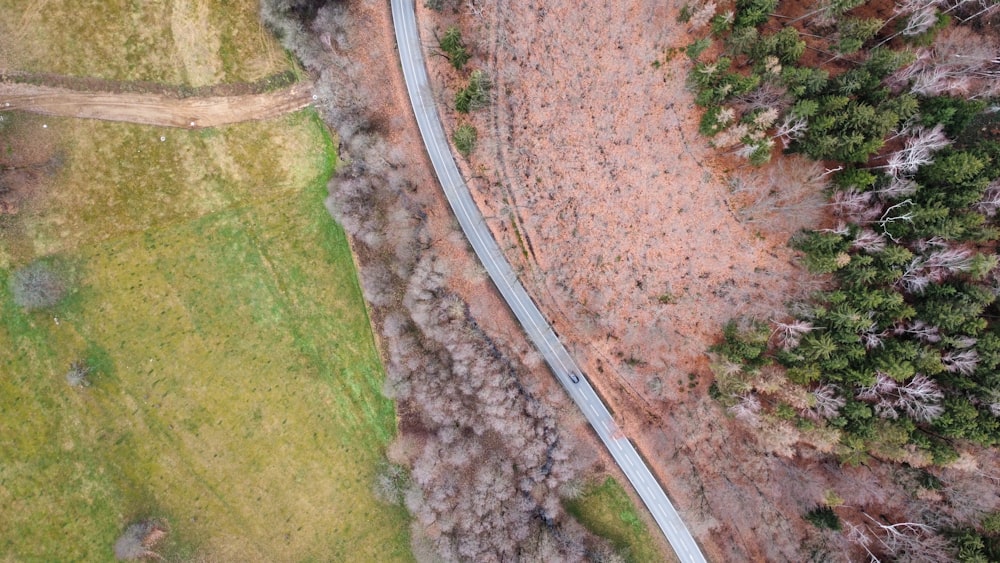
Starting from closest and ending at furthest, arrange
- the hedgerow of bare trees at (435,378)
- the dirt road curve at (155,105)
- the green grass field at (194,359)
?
1. the hedgerow of bare trees at (435,378)
2. the green grass field at (194,359)
3. the dirt road curve at (155,105)

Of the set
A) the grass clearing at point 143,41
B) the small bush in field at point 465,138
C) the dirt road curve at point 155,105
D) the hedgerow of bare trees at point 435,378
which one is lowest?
the hedgerow of bare trees at point 435,378

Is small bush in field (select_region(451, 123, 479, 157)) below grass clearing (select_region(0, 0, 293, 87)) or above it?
below

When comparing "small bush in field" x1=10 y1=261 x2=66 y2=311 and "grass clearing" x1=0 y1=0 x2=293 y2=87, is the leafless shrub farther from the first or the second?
"grass clearing" x1=0 y1=0 x2=293 y2=87

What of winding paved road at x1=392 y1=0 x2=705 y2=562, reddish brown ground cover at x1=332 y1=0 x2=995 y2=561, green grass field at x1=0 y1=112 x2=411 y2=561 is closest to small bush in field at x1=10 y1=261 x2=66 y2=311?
green grass field at x1=0 y1=112 x2=411 y2=561

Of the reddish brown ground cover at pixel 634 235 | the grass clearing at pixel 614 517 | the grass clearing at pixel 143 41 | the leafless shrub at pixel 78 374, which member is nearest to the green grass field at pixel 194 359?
the leafless shrub at pixel 78 374

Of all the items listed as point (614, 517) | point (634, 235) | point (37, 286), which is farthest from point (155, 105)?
point (614, 517)

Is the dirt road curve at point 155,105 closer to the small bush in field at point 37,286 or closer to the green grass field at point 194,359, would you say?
the green grass field at point 194,359
